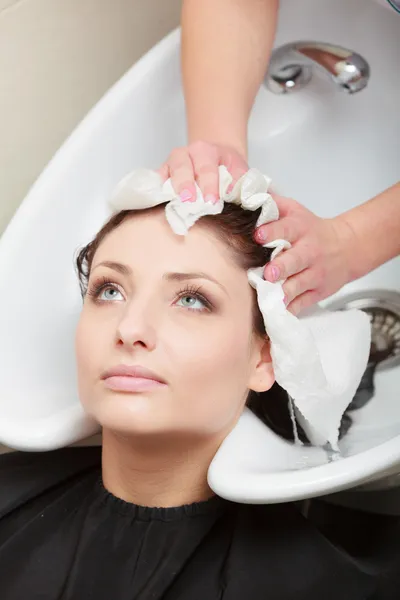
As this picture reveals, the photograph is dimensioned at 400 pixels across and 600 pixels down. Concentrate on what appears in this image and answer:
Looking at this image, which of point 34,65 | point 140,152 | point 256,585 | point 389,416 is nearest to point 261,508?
point 256,585

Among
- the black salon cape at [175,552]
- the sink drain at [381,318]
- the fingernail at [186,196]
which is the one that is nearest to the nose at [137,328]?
the fingernail at [186,196]

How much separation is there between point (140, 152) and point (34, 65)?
33 centimetres

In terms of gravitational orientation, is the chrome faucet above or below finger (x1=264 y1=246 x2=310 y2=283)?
above

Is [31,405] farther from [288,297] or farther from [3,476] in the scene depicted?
[288,297]

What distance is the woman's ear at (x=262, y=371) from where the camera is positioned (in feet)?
2.96

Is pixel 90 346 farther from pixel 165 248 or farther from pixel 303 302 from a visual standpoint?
pixel 303 302

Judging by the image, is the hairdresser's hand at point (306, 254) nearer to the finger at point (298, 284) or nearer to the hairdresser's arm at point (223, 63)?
the finger at point (298, 284)

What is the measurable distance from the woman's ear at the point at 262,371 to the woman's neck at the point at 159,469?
0.09 m

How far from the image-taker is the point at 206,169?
33.4 inches

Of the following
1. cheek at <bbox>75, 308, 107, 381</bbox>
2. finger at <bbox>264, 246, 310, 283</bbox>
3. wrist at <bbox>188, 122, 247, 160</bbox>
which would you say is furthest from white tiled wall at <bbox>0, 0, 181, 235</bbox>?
finger at <bbox>264, 246, 310, 283</bbox>

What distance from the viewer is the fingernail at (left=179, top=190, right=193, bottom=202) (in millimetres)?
828

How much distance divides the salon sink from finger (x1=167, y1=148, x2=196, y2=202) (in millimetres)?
246

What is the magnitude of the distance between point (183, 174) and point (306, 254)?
176 millimetres

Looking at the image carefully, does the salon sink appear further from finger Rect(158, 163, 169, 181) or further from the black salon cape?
finger Rect(158, 163, 169, 181)
